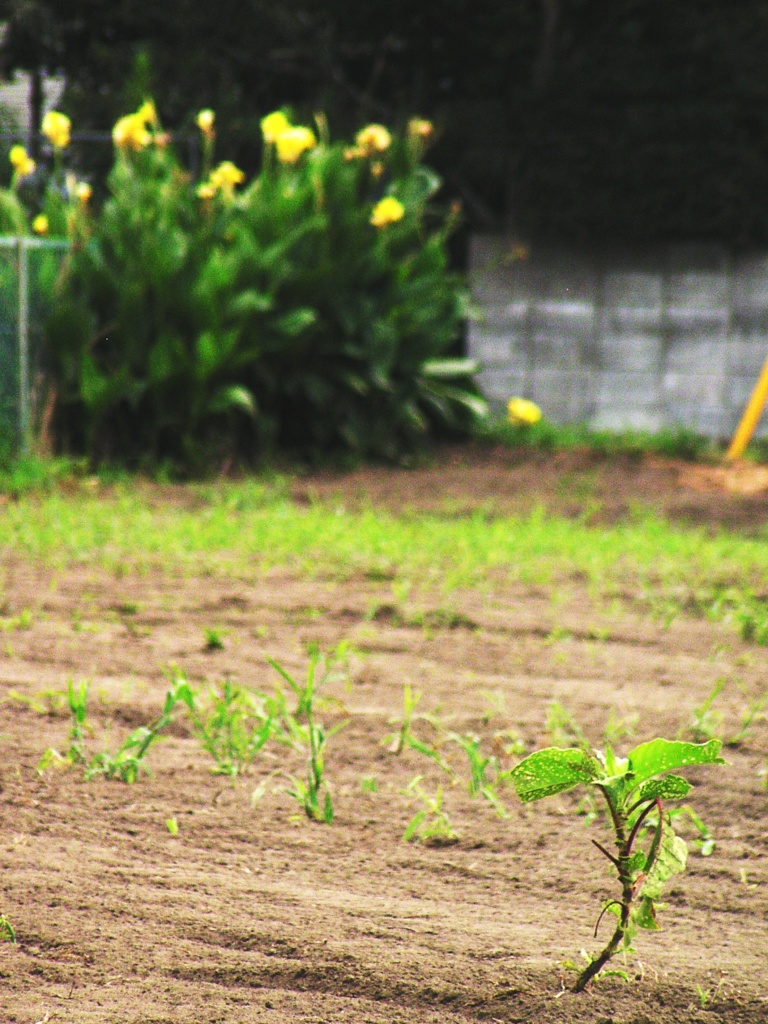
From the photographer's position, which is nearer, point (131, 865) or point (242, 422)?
point (131, 865)

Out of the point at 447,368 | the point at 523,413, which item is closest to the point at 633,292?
the point at 523,413

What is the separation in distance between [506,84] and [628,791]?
773 cm

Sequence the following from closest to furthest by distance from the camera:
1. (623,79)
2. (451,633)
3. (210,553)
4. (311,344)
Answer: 1. (451,633)
2. (210,553)
3. (311,344)
4. (623,79)

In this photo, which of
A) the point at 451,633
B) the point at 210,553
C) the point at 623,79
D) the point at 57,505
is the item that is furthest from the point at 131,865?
the point at 623,79

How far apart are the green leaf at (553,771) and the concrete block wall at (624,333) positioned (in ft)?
23.1

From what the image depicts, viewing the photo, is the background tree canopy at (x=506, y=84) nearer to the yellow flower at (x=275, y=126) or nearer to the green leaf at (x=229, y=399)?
the yellow flower at (x=275, y=126)

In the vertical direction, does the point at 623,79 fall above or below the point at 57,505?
above

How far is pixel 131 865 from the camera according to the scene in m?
1.47

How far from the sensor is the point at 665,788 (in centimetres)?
119

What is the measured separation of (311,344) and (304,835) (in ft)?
14.9

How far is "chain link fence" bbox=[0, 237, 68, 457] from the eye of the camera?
5.35 metres

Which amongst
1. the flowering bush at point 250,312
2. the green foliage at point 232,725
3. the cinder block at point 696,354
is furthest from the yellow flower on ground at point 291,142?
the green foliage at point 232,725

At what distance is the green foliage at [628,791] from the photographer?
1159mm

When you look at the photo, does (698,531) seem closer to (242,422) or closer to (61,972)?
(242,422)
